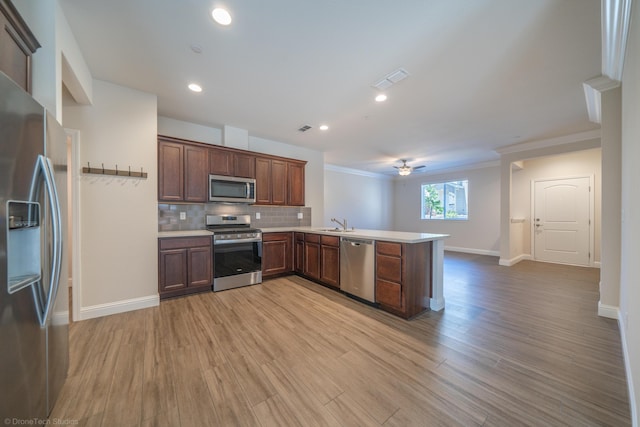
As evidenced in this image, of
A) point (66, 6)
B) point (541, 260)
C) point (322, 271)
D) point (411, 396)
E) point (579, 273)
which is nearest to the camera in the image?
point (411, 396)

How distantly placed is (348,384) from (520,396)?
1116 millimetres

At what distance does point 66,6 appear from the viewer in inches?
68.0

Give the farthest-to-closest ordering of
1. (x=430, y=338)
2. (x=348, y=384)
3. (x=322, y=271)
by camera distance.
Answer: (x=322, y=271), (x=430, y=338), (x=348, y=384)

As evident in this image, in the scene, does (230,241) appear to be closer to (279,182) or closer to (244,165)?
(244,165)

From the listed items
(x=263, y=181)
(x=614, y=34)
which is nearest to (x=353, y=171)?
(x=263, y=181)

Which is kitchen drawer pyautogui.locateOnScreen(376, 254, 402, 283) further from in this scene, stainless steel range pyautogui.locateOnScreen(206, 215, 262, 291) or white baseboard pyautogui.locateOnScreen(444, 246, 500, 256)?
white baseboard pyautogui.locateOnScreen(444, 246, 500, 256)

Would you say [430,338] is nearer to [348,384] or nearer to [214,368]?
[348,384]

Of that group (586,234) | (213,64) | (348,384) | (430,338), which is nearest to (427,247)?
(430,338)

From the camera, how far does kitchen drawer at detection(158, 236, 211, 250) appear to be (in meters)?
3.09

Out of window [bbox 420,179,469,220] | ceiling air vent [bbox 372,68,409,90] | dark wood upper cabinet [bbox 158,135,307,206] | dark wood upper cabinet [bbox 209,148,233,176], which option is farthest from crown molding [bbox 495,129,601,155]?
dark wood upper cabinet [bbox 209,148,233,176]

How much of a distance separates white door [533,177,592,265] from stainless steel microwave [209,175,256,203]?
6896 mm

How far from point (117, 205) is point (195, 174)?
1073mm

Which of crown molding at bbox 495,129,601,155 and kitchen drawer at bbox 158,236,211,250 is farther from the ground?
crown molding at bbox 495,129,601,155

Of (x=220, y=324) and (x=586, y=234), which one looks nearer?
(x=220, y=324)
